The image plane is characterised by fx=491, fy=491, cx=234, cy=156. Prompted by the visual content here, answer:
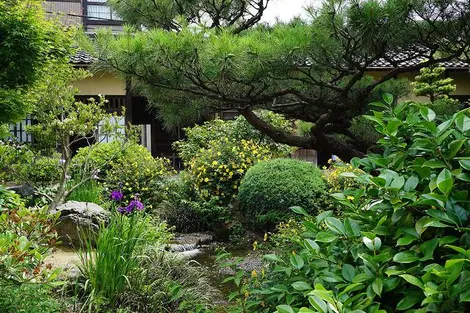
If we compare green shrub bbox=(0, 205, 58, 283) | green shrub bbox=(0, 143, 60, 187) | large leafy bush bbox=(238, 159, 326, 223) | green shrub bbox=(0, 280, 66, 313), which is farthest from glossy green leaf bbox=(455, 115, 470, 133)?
green shrub bbox=(0, 143, 60, 187)

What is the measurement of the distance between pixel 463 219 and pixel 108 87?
12399mm

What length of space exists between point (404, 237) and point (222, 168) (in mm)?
7694

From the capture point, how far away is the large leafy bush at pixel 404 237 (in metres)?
1.32

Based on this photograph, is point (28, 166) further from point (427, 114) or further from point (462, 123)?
point (462, 123)

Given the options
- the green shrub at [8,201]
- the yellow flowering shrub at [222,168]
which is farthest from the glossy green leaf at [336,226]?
the yellow flowering shrub at [222,168]

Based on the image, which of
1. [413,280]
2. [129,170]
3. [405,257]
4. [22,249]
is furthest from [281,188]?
[413,280]

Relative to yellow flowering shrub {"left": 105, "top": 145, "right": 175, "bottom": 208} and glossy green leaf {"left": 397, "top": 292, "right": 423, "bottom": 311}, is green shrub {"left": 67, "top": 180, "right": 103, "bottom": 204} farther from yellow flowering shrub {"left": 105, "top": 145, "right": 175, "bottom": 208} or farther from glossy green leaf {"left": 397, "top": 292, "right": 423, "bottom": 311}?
glossy green leaf {"left": 397, "top": 292, "right": 423, "bottom": 311}

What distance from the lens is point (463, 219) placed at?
4.74 feet

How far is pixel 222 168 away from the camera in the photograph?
29.9 ft

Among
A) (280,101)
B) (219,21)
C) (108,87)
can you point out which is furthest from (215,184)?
(108,87)

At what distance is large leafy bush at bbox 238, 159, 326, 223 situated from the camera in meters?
7.57

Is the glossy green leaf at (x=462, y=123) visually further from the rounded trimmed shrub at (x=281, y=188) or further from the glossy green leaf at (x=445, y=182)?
the rounded trimmed shrub at (x=281, y=188)

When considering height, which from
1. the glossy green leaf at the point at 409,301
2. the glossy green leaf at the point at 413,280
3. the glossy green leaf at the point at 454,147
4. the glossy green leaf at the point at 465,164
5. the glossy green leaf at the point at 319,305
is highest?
the glossy green leaf at the point at 454,147

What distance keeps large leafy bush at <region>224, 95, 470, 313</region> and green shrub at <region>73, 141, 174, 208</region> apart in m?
7.34
